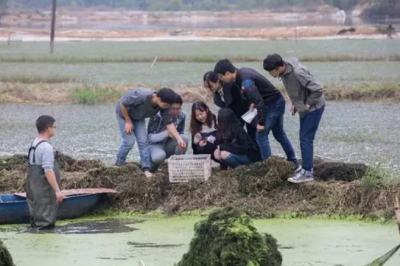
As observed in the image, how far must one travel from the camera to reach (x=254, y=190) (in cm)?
1009

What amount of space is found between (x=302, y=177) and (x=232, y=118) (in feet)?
3.18

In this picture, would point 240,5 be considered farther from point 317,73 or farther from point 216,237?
point 216,237

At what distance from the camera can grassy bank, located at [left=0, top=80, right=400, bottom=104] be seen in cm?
2167

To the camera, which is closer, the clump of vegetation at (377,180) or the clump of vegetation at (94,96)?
the clump of vegetation at (377,180)

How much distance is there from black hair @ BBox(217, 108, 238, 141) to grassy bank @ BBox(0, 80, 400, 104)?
1081cm

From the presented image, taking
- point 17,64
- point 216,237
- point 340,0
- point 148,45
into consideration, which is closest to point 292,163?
point 216,237

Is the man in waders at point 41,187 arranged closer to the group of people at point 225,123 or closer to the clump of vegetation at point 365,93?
the group of people at point 225,123

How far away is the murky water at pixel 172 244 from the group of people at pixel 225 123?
2.46 feet

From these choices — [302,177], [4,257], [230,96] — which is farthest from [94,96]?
[4,257]

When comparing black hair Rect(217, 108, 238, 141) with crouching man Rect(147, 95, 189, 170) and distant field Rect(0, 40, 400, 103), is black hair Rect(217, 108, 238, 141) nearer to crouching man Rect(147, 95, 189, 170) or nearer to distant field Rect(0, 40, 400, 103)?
crouching man Rect(147, 95, 189, 170)

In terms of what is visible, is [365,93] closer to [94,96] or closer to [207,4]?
[94,96]

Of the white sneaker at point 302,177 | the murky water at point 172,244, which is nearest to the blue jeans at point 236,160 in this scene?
the white sneaker at point 302,177

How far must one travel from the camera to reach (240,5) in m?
101

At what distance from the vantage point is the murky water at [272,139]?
14.3 metres
